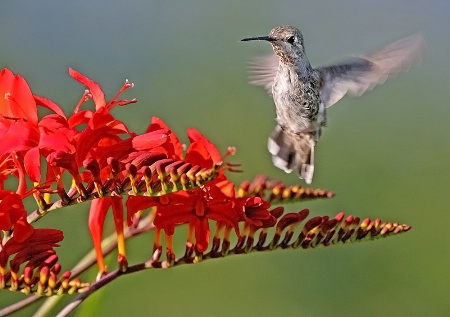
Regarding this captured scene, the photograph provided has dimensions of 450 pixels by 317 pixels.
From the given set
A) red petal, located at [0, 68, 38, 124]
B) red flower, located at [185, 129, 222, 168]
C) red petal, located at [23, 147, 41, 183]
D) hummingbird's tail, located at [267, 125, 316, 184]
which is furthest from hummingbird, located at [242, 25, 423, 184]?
red petal, located at [23, 147, 41, 183]

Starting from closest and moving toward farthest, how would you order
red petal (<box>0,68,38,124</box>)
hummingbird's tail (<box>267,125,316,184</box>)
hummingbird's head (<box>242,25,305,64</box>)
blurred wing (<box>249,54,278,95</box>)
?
1. red petal (<box>0,68,38,124</box>)
2. hummingbird's head (<box>242,25,305,64</box>)
3. hummingbird's tail (<box>267,125,316,184</box>)
4. blurred wing (<box>249,54,278,95</box>)

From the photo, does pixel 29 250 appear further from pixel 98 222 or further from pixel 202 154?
pixel 202 154

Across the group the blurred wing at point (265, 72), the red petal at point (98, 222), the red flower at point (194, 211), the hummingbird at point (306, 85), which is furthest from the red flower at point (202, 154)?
the blurred wing at point (265, 72)

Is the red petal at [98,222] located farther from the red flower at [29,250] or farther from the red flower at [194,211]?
the red flower at [29,250]

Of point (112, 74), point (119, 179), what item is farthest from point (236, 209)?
point (112, 74)

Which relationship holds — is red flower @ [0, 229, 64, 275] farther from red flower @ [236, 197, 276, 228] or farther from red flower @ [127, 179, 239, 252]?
red flower @ [236, 197, 276, 228]

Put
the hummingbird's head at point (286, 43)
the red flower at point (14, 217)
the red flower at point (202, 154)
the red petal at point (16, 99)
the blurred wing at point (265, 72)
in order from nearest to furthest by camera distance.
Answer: the red flower at point (14, 217) < the red petal at point (16, 99) < the red flower at point (202, 154) < the hummingbird's head at point (286, 43) < the blurred wing at point (265, 72)

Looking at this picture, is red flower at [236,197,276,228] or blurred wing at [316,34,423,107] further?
blurred wing at [316,34,423,107]
